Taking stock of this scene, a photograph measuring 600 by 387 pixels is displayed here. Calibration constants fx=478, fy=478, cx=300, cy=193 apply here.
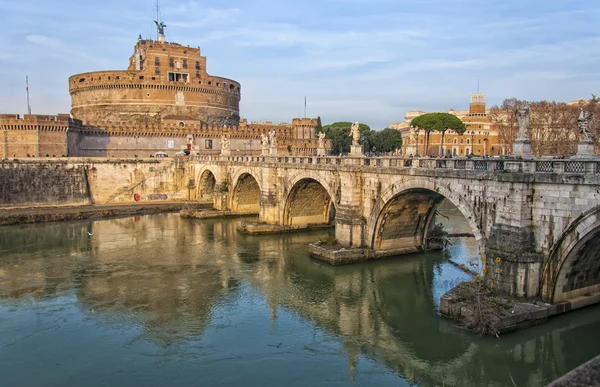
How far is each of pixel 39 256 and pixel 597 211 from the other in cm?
2478

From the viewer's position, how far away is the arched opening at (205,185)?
1785 inches

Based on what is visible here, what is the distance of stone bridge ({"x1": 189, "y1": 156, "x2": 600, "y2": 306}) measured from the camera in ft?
44.3

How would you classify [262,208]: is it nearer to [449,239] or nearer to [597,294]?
[449,239]

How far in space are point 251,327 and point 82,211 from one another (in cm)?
2644

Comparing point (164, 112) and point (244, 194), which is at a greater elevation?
point (164, 112)

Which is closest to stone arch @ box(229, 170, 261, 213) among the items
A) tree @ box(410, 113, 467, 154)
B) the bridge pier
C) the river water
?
the river water

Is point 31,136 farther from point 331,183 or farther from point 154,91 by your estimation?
point 331,183

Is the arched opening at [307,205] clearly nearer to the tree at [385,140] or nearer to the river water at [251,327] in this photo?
the river water at [251,327]

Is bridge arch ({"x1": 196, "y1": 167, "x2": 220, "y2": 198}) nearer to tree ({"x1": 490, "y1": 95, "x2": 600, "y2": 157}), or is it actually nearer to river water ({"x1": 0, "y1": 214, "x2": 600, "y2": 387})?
river water ({"x1": 0, "y1": 214, "x2": 600, "y2": 387})

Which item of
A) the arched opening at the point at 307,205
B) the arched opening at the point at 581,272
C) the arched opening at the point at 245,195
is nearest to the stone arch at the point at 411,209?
the arched opening at the point at 581,272

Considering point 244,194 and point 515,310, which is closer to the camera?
point 515,310

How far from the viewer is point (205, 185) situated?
151 ft

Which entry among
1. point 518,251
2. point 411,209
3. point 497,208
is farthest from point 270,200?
point 518,251

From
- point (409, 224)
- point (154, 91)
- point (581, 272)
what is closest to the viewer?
point (581, 272)
